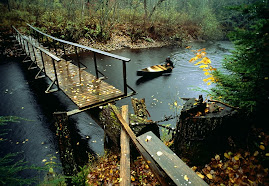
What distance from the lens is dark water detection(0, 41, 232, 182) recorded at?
591 centimetres

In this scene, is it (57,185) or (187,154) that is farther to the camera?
(57,185)

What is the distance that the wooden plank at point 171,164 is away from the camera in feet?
6.24

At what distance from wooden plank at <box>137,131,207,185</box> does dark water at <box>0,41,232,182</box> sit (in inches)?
142

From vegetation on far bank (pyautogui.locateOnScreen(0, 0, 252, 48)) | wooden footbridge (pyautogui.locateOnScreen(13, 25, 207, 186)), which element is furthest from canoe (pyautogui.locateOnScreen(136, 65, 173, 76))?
vegetation on far bank (pyautogui.locateOnScreen(0, 0, 252, 48))

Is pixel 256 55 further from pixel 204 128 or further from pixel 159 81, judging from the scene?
pixel 159 81

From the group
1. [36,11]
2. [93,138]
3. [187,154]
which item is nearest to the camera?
[187,154]

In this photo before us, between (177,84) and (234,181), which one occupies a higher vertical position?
(234,181)

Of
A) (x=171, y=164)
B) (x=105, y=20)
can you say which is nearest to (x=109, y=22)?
(x=105, y=20)

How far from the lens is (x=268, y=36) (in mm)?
2350

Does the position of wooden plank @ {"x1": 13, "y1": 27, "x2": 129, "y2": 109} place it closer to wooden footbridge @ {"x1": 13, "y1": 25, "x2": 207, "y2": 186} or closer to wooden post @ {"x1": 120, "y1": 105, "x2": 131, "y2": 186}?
wooden footbridge @ {"x1": 13, "y1": 25, "x2": 207, "y2": 186}

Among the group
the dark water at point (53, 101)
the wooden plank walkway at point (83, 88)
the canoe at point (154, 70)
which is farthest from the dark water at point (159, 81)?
the wooden plank walkway at point (83, 88)

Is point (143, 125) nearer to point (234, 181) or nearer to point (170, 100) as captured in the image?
point (234, 181)

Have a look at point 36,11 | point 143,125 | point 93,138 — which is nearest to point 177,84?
point 93,138

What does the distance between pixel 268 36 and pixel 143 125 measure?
8.91 ft
